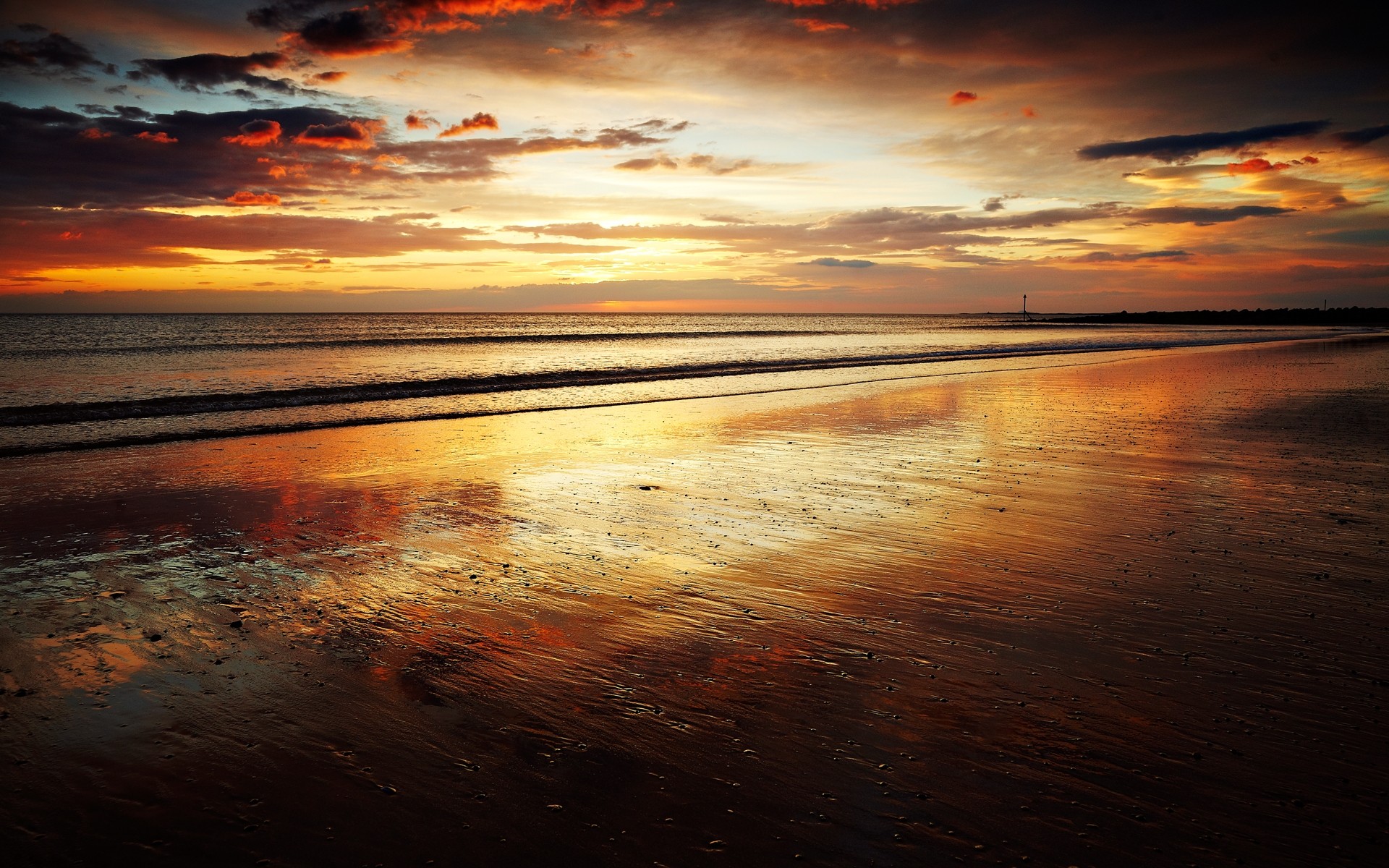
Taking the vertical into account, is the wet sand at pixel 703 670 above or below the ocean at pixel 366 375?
below

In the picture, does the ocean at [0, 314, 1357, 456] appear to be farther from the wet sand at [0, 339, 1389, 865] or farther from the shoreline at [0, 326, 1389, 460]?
the wet sand at [0, 339, 1389, 865]

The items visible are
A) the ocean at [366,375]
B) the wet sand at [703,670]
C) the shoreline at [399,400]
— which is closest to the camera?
the wet sand at [703,670]

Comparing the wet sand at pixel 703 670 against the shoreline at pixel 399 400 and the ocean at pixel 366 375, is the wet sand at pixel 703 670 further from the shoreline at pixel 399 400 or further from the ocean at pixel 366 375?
the ocean at pixel 366 375

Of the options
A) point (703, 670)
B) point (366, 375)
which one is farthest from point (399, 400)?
point (703, 670)

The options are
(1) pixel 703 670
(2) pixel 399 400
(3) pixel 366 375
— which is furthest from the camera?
(3) pixel 366 375

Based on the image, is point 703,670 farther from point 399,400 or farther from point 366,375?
point 366,375

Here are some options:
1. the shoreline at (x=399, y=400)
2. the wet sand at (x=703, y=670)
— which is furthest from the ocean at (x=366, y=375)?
the wet sand at (x=703, y=670)

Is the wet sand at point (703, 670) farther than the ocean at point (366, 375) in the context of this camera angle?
No

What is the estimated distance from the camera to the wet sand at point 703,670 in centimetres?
354

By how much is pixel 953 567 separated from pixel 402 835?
17.8ft

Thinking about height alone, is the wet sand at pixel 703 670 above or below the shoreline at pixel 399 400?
below

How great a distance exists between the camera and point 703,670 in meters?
5.14

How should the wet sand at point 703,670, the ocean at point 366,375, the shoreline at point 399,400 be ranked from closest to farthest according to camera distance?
the wet sand at point 703,670, the shoreline at point 399,400, the ocean at point 366,375

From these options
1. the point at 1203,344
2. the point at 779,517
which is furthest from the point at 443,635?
the point at 1203,344
